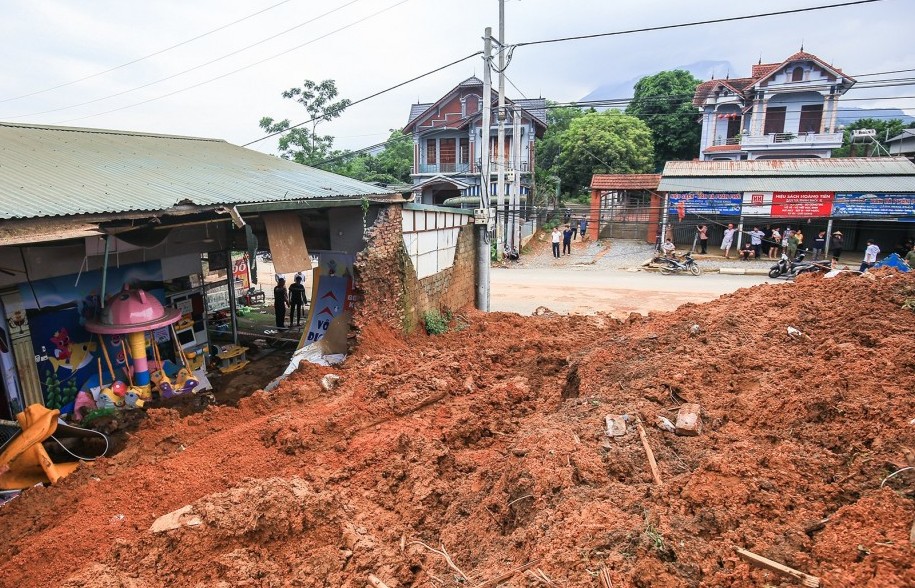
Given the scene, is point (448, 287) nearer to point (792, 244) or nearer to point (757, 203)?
point (792, 244)

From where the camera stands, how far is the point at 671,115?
4006 centimetres

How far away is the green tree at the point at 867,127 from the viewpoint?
3694 centimetres

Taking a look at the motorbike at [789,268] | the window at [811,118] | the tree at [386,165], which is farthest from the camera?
the tree at [386,165]

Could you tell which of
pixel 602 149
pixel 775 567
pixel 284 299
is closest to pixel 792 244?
pixel 602 149

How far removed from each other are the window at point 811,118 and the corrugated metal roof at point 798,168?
643 centimetres

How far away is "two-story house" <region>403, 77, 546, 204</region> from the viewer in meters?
34.5

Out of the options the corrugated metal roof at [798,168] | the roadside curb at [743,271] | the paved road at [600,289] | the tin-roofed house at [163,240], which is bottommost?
the paved road at [600,289]

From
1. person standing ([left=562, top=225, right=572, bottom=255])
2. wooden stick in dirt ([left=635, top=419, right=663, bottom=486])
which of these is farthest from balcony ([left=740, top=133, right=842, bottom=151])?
wooden stick in dirt ([left=635, top=419, right=663, bottom=486])

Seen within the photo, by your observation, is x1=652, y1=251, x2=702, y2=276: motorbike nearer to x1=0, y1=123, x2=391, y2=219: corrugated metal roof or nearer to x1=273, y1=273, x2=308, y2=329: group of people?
x1=273, y1=273, x2=308, y2=329: group of people

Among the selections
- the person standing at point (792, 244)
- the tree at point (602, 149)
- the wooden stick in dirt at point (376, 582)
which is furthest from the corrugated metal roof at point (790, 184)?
the wooden stick in dirt at point (376, 582)

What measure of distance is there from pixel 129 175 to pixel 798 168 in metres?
30.2

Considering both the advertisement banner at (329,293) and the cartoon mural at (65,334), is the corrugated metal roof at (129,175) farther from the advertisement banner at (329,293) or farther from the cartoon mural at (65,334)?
the cartoon mural at (65,334)

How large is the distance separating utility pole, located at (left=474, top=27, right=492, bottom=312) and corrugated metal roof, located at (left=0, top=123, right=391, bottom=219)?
442cm

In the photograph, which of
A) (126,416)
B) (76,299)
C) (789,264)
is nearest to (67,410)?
(126,416)
